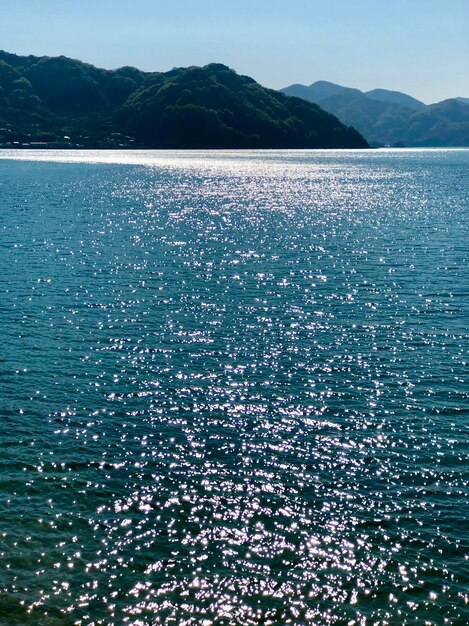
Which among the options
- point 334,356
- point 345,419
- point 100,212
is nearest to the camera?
point 345,419

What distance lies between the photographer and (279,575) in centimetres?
2805

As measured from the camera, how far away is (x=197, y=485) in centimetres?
3538

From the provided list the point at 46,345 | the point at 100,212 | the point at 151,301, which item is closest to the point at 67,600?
the point at 46,345

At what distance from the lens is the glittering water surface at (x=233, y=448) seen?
27219 millimetres

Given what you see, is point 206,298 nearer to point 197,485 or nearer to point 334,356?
point 334,356

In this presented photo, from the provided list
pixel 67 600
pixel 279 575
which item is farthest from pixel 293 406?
pixel 67 600

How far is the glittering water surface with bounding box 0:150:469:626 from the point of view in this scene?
1072 inches

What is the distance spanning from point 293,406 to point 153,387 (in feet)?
38.0

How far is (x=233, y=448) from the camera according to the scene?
39.8 metres

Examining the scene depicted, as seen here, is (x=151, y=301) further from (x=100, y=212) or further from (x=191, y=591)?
(x=100, y=212)

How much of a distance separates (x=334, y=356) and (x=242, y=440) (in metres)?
18.4

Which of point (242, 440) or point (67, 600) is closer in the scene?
point (67, 600)

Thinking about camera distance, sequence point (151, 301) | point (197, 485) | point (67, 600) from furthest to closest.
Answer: point (151, 301)
point (197, 485)
point (67, 600)

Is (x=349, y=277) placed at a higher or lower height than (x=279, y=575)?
higher
